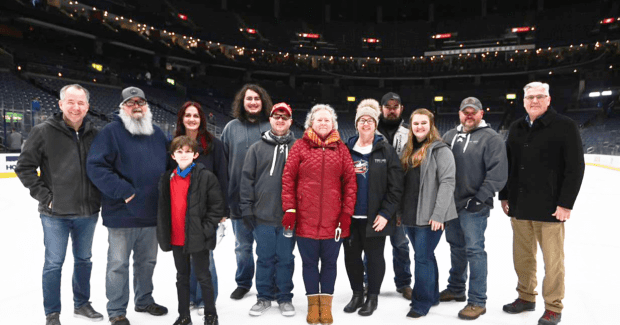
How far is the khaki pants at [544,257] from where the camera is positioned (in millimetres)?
2996

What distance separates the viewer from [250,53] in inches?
1325

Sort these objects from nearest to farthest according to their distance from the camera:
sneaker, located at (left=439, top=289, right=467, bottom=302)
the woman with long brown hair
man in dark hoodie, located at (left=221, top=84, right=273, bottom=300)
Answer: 1. the woman with long brown hair
2. sneaker, located at (left=439, top=289, right=467, bottom=302)
3. man in dark hoodie, located at (left=221, top=84, right=273, bottom=300)

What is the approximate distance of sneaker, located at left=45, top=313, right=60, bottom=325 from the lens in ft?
9.32

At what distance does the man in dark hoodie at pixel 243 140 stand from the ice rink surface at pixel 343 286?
236 mm

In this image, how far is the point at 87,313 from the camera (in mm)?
3033

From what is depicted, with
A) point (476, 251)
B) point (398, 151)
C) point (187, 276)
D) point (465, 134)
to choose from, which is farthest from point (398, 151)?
point (187, 276)

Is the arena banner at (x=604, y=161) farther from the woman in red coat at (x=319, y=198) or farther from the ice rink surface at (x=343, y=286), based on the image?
the woman in red coat at (x=319, y=198)

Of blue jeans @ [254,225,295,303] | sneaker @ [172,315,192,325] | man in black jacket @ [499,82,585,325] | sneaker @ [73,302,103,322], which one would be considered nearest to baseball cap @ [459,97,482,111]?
man in black jacket @ [499,82,585,325]

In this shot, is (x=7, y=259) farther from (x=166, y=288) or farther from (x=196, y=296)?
(x=196, y=296)

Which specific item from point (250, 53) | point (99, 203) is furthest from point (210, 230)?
point (250, 53)

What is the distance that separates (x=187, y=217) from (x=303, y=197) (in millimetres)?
891

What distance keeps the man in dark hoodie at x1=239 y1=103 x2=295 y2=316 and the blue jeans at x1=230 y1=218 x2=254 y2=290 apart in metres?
0.33

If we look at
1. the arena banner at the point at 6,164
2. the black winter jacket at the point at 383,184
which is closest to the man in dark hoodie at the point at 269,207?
the black winter jacket at the point at 383,184

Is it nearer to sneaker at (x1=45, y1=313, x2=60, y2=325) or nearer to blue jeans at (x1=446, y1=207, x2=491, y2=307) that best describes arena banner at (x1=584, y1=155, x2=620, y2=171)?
blue jeans at (x1=446, y1=207, x2=491, y2=307)
